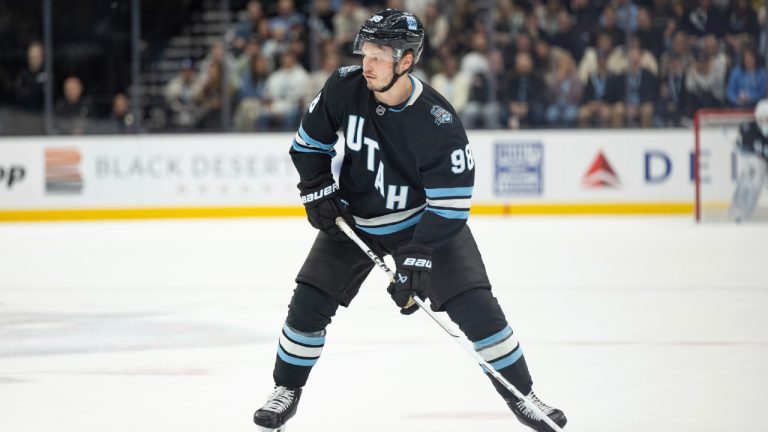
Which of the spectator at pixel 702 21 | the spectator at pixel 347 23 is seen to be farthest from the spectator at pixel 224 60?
the spectator at pixel 702 21

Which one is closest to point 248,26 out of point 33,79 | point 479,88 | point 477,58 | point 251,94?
point 251,94

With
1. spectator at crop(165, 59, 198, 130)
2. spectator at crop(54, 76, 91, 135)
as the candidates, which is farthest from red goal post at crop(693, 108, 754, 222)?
spectator at crop(54, 76, 91, 135)

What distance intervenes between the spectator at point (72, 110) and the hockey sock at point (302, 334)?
8735 millimetres

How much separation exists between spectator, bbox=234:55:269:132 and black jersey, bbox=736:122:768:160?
14.1 ft

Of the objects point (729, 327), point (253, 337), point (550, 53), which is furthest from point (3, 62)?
point (729, 327)

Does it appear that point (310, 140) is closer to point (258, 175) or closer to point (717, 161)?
point (258, 175)

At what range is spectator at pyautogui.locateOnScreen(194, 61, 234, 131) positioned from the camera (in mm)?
11812

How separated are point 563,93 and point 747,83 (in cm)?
161

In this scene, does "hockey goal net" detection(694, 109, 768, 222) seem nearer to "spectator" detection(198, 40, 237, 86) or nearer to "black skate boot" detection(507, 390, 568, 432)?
"spectator" detection(198, 40, 237, 86)

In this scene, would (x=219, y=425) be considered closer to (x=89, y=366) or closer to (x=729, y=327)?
(x=89, y=366)

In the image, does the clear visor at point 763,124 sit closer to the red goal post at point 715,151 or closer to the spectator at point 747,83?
the red goal post at point 715,151

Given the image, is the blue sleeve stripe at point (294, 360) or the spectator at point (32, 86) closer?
the blue sleeve stripe at point (294, 360)

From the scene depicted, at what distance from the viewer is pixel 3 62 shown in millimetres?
11969

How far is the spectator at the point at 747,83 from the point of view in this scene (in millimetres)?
11367
